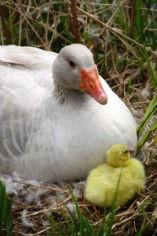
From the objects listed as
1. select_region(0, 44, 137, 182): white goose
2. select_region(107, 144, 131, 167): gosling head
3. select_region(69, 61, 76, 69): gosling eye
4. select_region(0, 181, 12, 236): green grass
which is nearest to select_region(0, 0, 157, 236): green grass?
select_region(0, 44, 137, 182): white goose

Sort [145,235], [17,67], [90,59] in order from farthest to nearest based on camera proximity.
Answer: [17,67]
[90,59]
[145,235]

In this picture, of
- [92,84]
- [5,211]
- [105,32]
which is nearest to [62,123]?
[92,84]

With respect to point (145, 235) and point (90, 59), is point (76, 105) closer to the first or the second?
point (90, 59)

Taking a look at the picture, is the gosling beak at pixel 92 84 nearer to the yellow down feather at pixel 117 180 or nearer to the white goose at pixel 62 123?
the white goose at pixel 62 123

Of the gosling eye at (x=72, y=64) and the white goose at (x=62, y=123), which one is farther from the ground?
the gosling eye at (x=72, y=64)

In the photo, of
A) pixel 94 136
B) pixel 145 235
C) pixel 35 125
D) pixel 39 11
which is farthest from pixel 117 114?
pixel 39 11

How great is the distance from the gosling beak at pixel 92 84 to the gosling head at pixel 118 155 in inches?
10.5

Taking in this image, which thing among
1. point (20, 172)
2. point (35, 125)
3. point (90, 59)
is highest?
point (90, 59)

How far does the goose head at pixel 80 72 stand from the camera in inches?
153

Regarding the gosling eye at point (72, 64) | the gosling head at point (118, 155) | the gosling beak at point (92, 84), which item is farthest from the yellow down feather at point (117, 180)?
the gosling eye at point (72, 64)

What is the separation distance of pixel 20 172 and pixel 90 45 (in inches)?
49.0

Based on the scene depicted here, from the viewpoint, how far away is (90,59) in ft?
12.9

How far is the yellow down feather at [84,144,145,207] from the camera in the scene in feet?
12.6

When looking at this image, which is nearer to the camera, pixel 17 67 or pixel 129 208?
pixel 129 208
